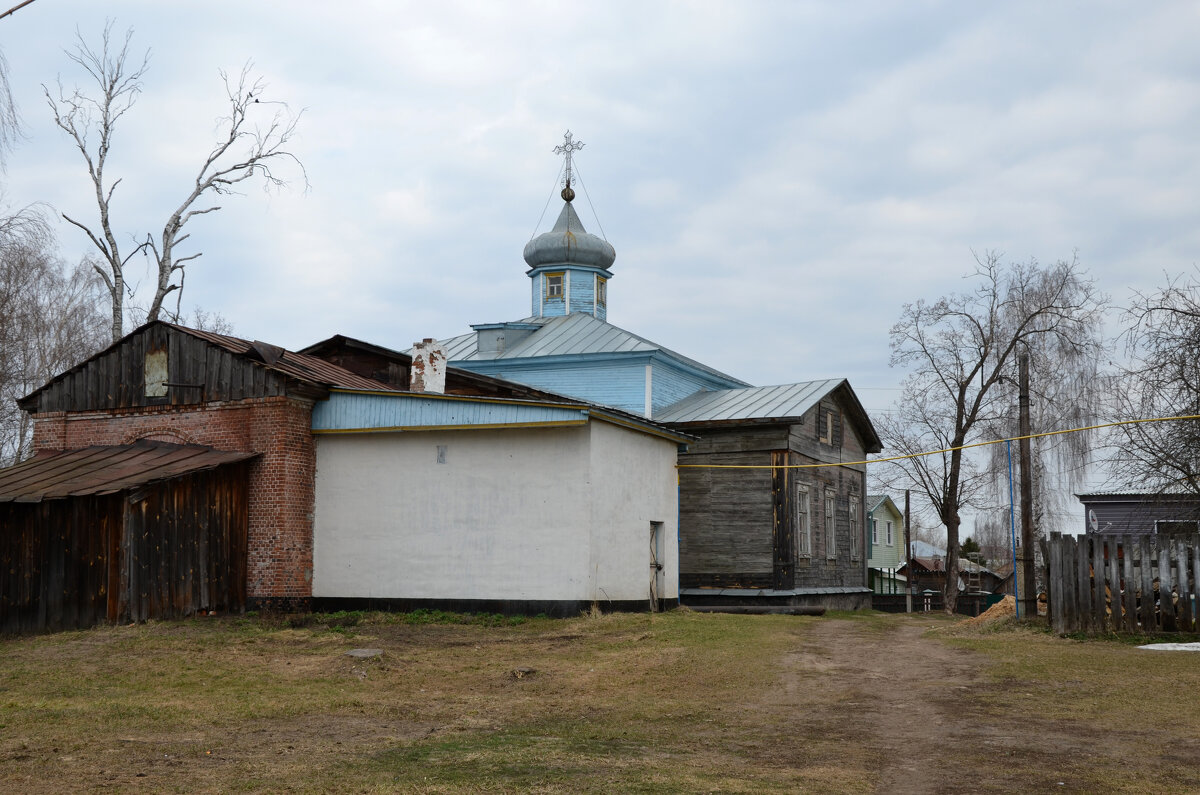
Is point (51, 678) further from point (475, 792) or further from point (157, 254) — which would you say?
point (157, 254)

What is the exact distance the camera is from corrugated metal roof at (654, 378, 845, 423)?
2486cm

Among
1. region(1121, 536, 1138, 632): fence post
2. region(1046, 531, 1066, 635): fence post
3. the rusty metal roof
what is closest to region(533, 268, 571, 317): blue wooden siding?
the rusty metal roof

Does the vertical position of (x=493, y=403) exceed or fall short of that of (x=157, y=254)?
it falls short

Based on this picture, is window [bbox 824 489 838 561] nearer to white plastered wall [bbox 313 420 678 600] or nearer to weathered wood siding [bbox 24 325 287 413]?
white plastered wall [bbox 313 420 678 600]

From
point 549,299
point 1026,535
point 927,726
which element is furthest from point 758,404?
point 927,726

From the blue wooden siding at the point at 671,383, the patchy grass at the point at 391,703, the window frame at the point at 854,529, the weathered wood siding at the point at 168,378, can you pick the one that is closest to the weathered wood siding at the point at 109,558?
the patchy grass at the point at 391,703

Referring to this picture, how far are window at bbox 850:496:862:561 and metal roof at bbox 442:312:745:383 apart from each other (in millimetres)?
5011

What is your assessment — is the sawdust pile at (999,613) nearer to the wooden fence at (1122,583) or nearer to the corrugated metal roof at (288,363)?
the wooden fence at (1122,583)

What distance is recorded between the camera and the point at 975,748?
841cm

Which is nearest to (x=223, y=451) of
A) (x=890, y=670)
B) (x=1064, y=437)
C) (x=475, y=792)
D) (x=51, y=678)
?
(x=51, y=678)

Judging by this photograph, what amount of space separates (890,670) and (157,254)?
25.2 meters

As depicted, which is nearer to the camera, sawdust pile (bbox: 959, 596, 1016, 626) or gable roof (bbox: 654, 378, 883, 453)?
sawdust pile (bbox: 959, 596, 1016, 626)

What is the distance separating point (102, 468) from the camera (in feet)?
60.4

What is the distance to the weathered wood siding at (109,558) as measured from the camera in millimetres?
16453
